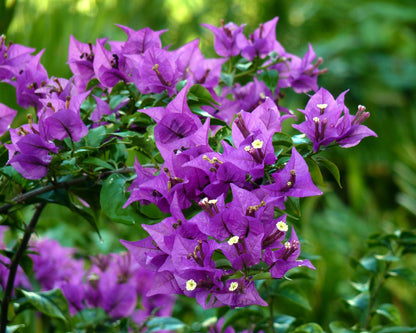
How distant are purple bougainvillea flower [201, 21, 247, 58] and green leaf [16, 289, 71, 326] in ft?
1.38

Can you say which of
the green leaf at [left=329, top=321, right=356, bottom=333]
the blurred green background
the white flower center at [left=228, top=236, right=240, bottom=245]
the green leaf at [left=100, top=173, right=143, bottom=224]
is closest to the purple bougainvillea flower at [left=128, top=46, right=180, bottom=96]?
the green leaf at [left=100, top=173, right=143, bottom=224]

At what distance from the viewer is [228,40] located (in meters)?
0.79

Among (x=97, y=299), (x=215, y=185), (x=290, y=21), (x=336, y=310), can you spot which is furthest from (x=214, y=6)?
(x=215, y=185)

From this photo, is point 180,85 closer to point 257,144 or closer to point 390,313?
point 257,144

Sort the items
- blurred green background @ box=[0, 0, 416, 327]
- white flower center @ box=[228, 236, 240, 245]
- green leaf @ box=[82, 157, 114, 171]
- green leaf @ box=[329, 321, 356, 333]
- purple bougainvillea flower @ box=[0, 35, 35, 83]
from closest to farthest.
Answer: white flower center @ box=[228, 236, 240, 245] < green leaf @ box=[82, 157, 114, 171] < purple bougainvillea flower @ box=[0, 35, 35, 83] < green leaf @ box=[329, 321, 356, 333] < blurred green background @ box=[0, 0, 416, 327]

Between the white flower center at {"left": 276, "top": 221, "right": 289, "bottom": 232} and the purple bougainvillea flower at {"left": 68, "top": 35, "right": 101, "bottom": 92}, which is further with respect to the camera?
the purple bougainvillea flower at {"left": 68, "top": 35, "right": 101, "bottom": 92}

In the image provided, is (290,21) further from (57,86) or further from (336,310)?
(57,86)

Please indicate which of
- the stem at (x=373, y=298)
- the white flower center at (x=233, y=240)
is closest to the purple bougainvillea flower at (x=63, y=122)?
the white flower center at (x=233, y=240)

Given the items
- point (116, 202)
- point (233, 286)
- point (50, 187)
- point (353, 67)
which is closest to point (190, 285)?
point (233, 286)

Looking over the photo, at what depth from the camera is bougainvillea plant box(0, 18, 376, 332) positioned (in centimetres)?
52

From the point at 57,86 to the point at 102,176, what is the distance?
0.13m

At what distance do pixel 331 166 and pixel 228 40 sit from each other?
29 centimetres

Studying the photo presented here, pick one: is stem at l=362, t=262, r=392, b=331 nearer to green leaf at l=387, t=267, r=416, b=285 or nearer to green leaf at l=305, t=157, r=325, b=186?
green leaf at l=387, t=267, r=416, b=285

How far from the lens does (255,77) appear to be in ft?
2.59
